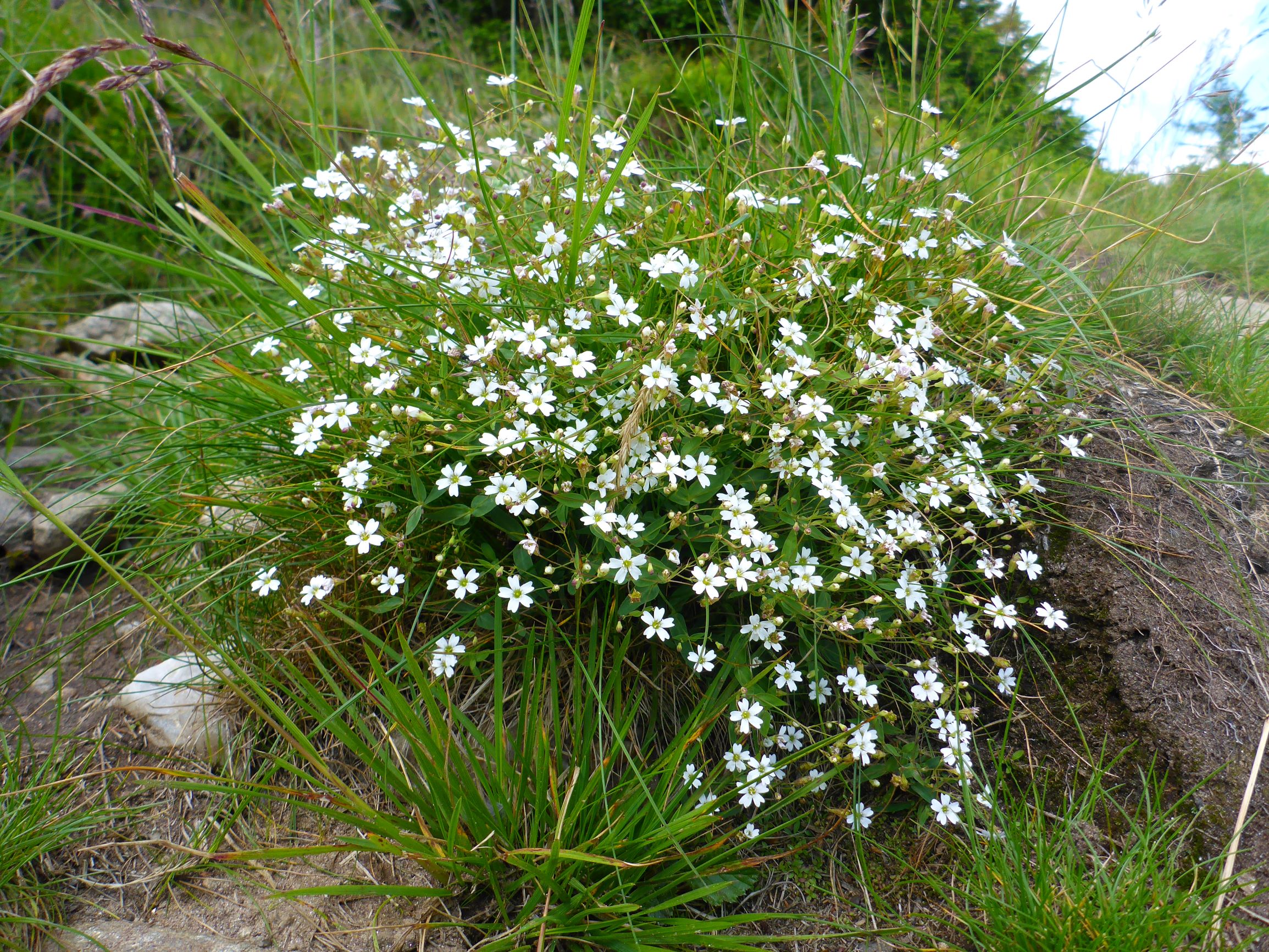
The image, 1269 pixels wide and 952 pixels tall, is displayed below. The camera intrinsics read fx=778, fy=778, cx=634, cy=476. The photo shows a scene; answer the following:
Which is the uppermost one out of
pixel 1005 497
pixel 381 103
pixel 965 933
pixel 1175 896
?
pixel 1005 497

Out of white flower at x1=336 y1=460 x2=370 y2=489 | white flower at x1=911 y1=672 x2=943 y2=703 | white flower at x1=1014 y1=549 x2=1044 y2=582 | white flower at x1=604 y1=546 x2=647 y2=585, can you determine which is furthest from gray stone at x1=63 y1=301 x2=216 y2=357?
white flower at x1=1014 y1=549 x2=1044 y2=582

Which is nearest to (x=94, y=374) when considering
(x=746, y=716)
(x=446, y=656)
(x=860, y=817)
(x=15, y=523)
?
(x=15, y=523)

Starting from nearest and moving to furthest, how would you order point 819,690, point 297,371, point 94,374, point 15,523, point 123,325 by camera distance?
point 819,690 < point 297,371 < point 94,374 < point 15,523 < point 123,325

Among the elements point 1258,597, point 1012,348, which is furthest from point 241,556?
point 1258,597

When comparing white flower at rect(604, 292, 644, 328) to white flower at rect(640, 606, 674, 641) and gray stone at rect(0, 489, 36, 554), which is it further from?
gray stone at rect(0, 489, 36, 554)

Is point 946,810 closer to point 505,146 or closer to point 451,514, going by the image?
point 451,514

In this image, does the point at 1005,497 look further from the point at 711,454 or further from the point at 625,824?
the point at 625,824

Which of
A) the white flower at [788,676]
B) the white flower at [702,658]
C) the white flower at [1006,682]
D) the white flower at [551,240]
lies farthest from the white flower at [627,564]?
the white flower at [1006,682]
